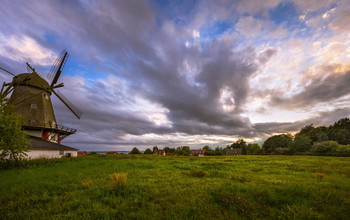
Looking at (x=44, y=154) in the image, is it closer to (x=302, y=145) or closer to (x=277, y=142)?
(x=302, y=145)

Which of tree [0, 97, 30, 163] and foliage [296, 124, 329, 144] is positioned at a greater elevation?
foliage [296, 124, 329, 144]

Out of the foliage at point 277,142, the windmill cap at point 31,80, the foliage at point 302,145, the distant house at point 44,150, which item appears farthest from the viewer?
the foliage at point 277,142

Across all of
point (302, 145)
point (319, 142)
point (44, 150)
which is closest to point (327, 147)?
point (302, 145)

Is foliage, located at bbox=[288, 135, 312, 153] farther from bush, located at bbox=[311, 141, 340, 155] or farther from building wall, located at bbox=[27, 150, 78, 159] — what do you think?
building wall, located at bbox=[27, 150, 78, 159]

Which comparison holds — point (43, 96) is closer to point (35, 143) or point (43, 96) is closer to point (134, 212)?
point (35, 143)

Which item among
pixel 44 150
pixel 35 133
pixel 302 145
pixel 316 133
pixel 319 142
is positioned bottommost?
pixel 44 150

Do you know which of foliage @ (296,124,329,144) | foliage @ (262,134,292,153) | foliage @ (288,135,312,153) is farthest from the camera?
foliage @ (262,134,292,153)

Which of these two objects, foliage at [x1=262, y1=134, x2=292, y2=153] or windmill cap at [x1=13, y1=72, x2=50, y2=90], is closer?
windmill cap at [x1=13, y1=72, x2=50, y2=90]

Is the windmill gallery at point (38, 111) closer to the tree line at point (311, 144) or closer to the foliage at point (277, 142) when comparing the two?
the tree line at point (311, 144)

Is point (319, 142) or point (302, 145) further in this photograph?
point (319, 142)

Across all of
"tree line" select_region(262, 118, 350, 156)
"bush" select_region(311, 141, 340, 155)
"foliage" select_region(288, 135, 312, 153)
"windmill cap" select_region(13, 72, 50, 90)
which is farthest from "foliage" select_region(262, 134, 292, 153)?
"windmill cap" select_region(13, 72, 50, 90)

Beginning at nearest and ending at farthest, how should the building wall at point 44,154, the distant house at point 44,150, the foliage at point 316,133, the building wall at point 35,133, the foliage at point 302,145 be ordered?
the building wall at point 44,154, the distant house at point 44,150, the building wall at point 35,133, the foliage at point 302,145, the foliage at point 316,133

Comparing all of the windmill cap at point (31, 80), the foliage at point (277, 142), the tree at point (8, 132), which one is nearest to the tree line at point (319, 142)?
the foliage at point (277, 142)

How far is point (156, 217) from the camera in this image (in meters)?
5.40
